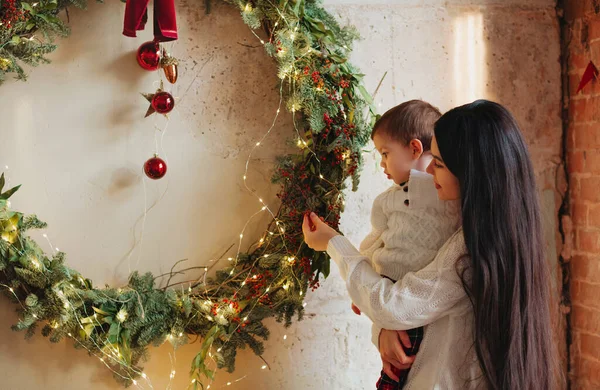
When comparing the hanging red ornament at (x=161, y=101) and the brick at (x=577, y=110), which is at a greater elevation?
the hanging red ornament at (x=161, y=101)

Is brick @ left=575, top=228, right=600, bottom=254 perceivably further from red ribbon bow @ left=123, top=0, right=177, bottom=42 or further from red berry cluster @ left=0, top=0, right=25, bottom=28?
red berry cluster @ left=0, top=0, right=25, bottom=28

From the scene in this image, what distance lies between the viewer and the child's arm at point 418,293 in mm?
1607

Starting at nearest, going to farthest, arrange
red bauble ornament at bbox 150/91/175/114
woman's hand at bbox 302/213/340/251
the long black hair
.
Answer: the long black hair, woman's hand at bbox 302/213/340/251, red bauble ornament at bbox 150/91/175/114

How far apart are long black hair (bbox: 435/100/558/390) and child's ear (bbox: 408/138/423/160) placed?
0.20 metres

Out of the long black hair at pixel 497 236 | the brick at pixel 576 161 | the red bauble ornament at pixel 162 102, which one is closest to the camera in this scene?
the long black hair at pixel 497 236

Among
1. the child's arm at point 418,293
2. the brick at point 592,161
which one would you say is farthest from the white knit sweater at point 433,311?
the brick at point 592,161

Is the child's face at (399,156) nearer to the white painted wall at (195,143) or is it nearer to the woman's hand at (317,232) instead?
the woman's hand at (317,232)

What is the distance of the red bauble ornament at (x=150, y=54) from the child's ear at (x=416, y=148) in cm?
90

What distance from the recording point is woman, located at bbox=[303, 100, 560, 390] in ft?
5.18

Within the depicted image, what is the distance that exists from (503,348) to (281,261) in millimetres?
811

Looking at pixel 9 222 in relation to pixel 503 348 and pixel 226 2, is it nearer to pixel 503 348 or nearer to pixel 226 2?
pixel 226 2

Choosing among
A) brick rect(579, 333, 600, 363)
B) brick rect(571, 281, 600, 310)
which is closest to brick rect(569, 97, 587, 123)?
brick rect(571, 281, 600, 310)

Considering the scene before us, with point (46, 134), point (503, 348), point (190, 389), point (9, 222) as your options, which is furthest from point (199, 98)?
point (503, 348)

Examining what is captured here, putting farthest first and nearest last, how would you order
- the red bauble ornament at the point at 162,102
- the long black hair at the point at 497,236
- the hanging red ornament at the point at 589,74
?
the hanging red ornament at the point at 589,74 < the red bauble ornament at the point at 162,102 < the long black hair at the point at 497,236
